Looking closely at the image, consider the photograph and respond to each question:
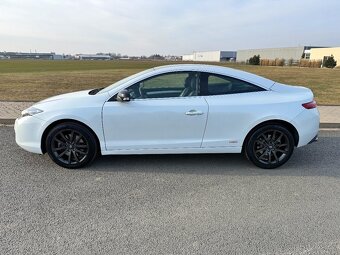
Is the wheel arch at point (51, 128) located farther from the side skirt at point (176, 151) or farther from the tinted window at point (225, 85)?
the tinted window at point (225, 85)

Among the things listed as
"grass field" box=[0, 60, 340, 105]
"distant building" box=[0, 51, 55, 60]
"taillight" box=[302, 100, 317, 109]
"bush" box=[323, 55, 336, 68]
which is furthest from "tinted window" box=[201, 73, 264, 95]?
"distant building" box=[0, 51, 55, 60]

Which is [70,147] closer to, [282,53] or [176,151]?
[176,151]

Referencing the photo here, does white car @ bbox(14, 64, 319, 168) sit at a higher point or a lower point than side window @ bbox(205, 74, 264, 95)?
lower

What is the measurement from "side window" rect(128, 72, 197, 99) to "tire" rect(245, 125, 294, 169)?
115 cm

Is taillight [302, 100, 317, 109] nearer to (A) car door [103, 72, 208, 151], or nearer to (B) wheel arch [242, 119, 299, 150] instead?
(B) wheel arch [242, 119, 299, 150]

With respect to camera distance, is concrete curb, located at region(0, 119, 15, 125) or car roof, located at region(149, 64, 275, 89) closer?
car roof, located at region(149, 64, 275, 89)

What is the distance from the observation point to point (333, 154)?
527 centimetres

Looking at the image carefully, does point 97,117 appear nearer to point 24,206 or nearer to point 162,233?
point 24,206

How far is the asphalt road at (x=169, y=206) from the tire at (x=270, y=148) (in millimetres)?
141

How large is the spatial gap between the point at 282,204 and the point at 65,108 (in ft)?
10.0

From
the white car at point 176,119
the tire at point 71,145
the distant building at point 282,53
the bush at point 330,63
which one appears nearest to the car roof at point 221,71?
the white car at point 176,119

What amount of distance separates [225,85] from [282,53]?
365ft

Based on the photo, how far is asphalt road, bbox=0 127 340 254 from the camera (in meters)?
2.77

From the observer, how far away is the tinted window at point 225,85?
450 cm
